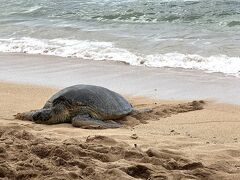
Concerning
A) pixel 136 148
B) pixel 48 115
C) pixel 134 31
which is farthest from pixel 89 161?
pixel 134 31

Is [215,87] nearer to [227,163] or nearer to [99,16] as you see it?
[227,163]

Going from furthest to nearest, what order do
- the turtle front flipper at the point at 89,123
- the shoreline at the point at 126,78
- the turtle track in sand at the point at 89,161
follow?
the shoreline at the point at 126,78, the turtle front flipper at the point at 89,123, the turtle track in sand at the point at 89,161

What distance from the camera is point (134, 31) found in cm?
1164

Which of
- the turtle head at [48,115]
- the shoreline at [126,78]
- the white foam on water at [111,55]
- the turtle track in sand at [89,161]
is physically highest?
the white foam on water at [111,55]

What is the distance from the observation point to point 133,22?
12.9 metres

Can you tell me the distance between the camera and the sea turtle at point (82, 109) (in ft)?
17.1

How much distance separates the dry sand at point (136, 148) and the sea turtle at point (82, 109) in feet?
0.37

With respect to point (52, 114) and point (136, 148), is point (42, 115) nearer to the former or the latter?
point (52, 114)

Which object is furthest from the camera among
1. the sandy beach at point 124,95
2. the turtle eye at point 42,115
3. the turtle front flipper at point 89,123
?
the turtle eye at point 42,115

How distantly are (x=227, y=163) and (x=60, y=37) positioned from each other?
27.7 ft

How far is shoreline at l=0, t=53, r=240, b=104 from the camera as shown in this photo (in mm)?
6559

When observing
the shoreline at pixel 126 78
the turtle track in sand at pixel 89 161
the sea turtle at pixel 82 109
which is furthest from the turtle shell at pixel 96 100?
the turtle track in sand at pixel 89 161

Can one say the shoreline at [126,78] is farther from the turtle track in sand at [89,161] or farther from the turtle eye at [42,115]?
the turtle track in sand at [89,161]

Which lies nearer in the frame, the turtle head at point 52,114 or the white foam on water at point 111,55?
the turtle head at point 52,114
